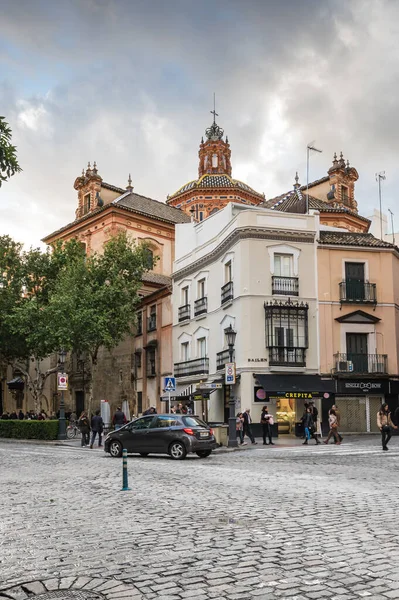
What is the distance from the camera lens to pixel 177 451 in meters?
21.0

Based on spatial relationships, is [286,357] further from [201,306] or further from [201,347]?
[201,306]

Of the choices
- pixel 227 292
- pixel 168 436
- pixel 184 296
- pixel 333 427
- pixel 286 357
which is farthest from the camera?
pixel 184 296

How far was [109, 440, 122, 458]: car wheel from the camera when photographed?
22.4 meters

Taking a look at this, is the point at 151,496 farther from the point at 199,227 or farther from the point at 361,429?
the point at 199,227

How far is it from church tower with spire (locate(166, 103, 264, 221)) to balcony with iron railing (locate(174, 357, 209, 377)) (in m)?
22.2

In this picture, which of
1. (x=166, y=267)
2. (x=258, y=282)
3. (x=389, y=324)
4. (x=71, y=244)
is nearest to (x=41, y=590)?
(x=258, y=282)

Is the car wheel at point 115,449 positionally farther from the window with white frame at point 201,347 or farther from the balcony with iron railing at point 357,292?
the balcony with iron railing at point 357,292

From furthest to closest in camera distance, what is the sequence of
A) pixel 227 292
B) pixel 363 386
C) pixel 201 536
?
1. pixel 227 292
2. pixel 363 386
3. pixel 201 536

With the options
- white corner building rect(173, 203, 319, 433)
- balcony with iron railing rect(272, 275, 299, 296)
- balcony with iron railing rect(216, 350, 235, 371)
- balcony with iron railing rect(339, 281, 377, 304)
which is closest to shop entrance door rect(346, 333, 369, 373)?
balcony with iron railing rect(339, 281, 377, 304)

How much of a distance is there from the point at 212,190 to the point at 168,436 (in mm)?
44972

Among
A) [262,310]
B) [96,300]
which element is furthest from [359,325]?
[96,300]

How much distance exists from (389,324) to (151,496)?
26632mm

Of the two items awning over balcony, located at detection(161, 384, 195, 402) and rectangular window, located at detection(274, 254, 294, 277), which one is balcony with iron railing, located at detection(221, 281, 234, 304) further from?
awning over balcony, located at detection(161, 384, 195, 402)

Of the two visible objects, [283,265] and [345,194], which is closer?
[283,265]
